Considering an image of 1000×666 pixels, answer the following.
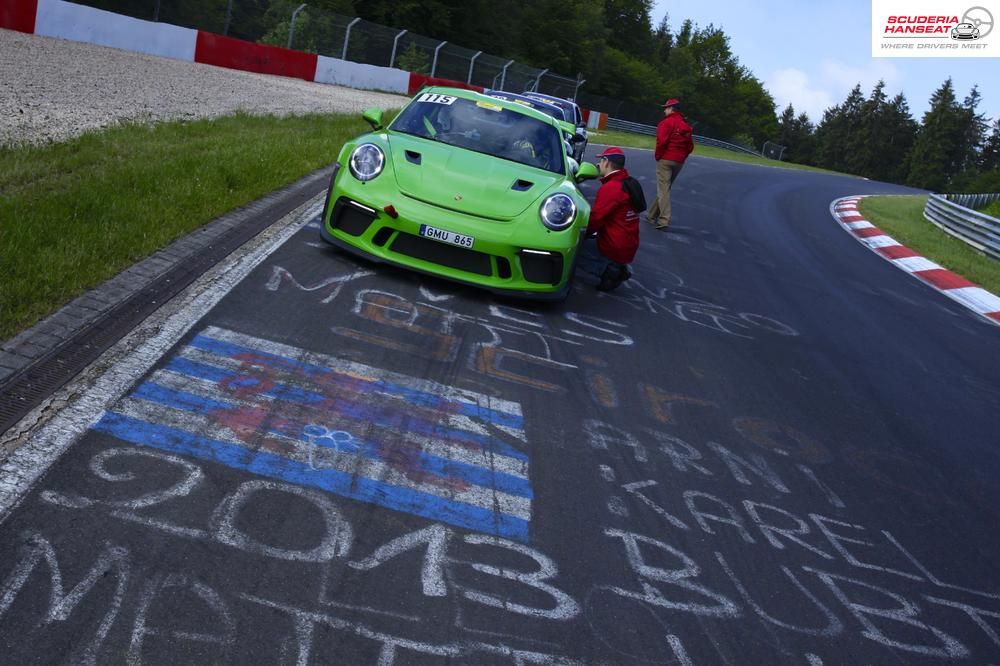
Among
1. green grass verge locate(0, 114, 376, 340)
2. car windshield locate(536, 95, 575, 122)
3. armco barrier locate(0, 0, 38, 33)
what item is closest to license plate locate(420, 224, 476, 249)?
green grass verge locate(0, 114, 376, 340)

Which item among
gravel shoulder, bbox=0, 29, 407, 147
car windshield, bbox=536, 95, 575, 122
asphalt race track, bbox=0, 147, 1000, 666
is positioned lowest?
asphalt race track, bbox=0, 147, 1000, 666

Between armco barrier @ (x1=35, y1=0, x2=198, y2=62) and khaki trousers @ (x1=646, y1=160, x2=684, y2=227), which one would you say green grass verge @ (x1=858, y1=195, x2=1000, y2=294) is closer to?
khaki trousers @ (x1=646, y1=160, x2=684, y2=227)

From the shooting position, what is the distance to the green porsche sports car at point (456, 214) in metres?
7.38

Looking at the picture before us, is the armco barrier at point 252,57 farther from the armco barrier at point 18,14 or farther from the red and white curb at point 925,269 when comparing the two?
the red and white curb at point 925,269

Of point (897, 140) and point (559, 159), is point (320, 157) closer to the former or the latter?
point (559, 159)

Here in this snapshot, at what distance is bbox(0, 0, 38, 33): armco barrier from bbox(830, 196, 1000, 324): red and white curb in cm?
1793

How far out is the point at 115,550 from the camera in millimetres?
3279

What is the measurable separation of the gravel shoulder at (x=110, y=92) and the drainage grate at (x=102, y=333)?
293 centimetres

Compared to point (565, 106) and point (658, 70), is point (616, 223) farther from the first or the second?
point (658, 70)

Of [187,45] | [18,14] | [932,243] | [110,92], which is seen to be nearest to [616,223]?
[110,92]

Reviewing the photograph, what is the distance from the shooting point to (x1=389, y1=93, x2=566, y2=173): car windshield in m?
8.61

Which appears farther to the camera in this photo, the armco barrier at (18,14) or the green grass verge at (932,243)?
the armco barrier at (18,14)

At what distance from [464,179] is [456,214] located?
18.0 inches

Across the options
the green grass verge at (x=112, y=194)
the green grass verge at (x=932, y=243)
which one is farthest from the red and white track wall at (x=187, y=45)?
the green grass verge at (x=932, y=243)
